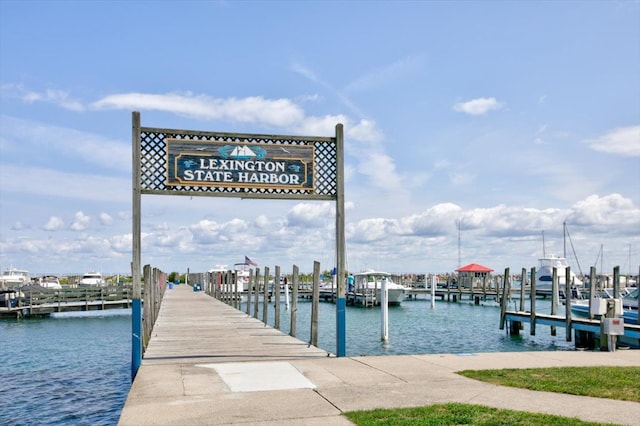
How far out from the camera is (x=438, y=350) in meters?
26.3

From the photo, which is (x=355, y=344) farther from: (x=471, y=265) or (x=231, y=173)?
(x=471, y=265)

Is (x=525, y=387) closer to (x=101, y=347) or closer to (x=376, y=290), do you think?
(x=101, y=347)

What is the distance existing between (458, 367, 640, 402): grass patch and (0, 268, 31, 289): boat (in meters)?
59.2

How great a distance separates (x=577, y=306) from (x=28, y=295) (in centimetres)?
3798

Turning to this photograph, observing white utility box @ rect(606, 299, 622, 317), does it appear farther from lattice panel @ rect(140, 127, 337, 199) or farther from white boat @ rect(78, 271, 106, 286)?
white boat @ rect(78, 271, 106, 286)

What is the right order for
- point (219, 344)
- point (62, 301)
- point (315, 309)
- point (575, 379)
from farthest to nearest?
point (62, 301), point (315, 309), point (219, 344), point (575, 379)

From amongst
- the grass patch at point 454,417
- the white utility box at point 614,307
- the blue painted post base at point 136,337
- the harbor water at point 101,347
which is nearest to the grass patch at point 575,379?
the grass patch at point 454,417

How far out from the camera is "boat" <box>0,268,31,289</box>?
64.7m

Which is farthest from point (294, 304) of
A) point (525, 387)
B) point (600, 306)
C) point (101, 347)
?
point (101, 347)

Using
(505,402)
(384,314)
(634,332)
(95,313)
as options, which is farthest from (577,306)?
(95,313)

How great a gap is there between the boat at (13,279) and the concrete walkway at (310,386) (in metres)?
55.1

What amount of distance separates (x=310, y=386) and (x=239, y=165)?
530 cm

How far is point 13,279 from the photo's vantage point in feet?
244

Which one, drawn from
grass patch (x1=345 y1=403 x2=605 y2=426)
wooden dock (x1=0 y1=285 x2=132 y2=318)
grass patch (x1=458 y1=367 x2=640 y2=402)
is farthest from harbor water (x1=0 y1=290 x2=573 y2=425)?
grass patch (x1=458 y1=367 x2=640 y2=402)
